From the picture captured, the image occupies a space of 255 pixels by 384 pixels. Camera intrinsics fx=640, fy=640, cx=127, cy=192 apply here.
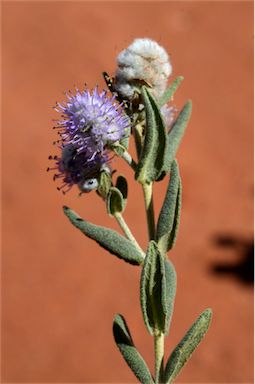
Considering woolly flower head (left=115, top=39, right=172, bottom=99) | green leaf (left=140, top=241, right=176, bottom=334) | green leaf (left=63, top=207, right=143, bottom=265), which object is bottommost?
green leaf (left=140, top=241, right=176, bottom=334)

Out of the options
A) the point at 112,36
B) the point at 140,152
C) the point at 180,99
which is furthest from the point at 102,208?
the point at 140,152

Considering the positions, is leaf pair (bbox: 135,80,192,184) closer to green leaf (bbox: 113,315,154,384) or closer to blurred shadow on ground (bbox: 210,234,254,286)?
green leaf (bbox: 113,315,154,384)

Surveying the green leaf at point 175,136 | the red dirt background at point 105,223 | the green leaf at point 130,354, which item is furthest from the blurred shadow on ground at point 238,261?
the green leaf at point 130,354

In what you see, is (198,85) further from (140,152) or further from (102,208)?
(140,152)

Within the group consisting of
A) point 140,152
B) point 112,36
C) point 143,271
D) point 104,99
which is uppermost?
point 112,36

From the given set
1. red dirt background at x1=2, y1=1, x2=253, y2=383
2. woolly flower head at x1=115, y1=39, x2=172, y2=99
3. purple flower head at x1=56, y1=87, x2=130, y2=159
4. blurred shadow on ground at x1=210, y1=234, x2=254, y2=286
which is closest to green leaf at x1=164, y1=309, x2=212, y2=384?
purple flower head at x1=56, y1=87, x2=130, y2=159

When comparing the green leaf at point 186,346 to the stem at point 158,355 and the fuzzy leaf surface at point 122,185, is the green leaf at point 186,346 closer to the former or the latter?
the stem at point 158,355

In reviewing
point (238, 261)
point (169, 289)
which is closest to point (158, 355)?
point (169, 289)

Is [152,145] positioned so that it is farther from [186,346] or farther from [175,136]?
[186,346]
